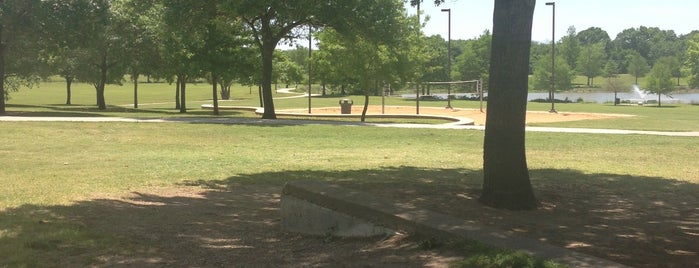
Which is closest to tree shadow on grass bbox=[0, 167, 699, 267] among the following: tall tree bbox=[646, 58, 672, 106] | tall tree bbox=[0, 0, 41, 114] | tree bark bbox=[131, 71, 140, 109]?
tall tree bbox=[0, 0, 41, 114]

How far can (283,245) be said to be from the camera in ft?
17.8

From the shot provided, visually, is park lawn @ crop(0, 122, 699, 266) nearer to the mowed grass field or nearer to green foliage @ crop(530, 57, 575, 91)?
the mowed grass field

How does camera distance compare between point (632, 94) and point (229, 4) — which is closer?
point (229, 4)

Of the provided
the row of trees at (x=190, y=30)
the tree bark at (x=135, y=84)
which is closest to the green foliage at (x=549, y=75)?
the row of trees at (x=190, y=30)

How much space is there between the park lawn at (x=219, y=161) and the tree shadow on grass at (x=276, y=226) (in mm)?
56

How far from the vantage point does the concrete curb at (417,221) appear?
404cm

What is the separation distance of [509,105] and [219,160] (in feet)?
22.9

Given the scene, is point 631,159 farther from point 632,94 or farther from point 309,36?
point 632,94

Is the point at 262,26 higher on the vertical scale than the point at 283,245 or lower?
higher

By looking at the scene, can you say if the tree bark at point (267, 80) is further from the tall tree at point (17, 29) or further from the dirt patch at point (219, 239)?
the dirt patch at point (219, 239)

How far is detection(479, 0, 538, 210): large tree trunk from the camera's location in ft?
20.0

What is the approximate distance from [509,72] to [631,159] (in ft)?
26.8

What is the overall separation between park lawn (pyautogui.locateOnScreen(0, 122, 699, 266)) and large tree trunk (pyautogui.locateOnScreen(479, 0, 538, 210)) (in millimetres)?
1671

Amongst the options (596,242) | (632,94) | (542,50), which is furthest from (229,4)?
(542,50)
